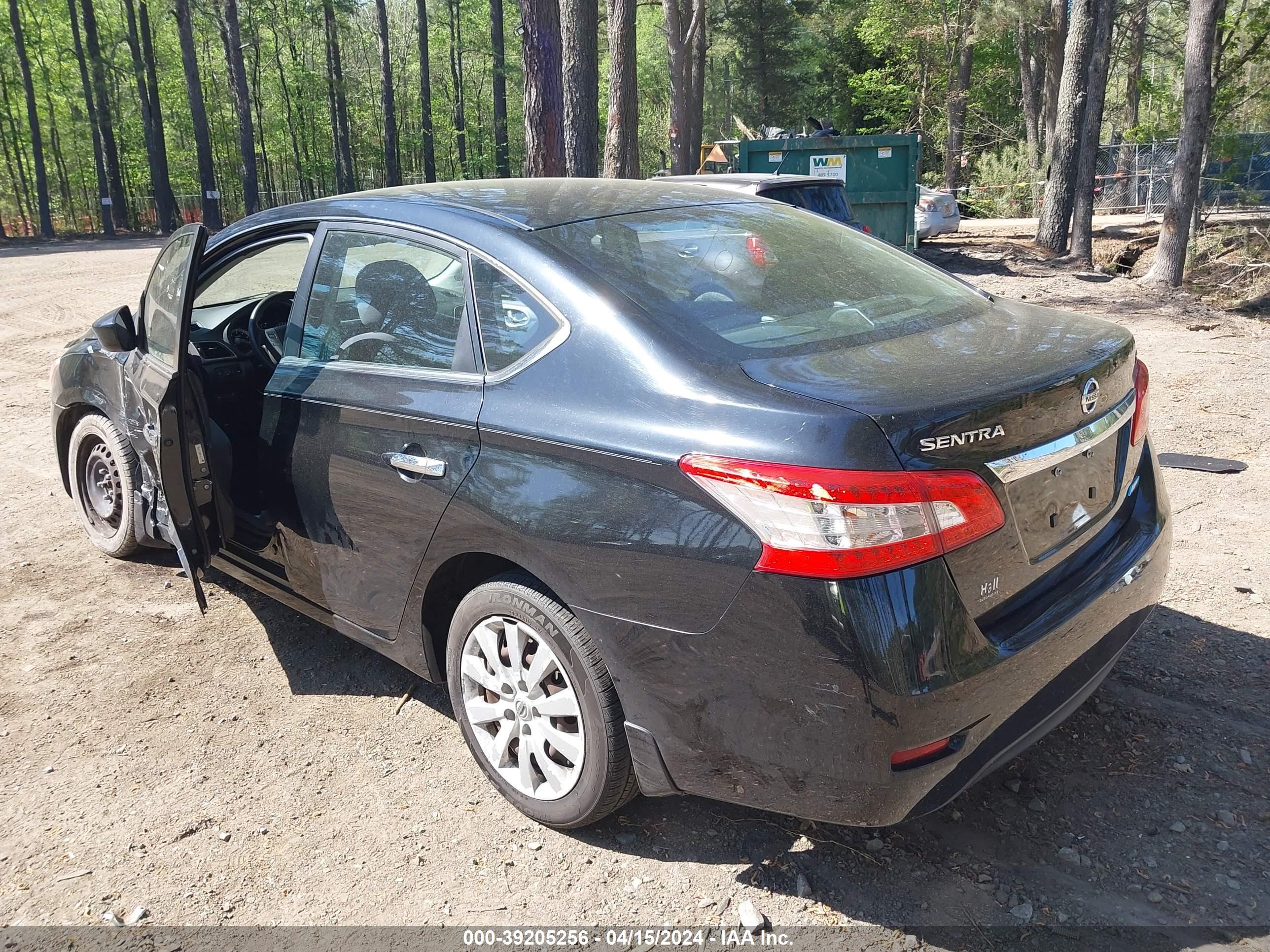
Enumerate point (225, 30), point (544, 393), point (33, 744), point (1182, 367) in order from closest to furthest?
1. point (544, 393)
2. point (33, 744)
3. point (1182, 367)
4. point (225, 30)

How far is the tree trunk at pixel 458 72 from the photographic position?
50375mm

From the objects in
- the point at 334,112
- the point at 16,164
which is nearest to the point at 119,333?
the point at 334,112

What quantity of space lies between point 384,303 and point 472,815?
5.44ft

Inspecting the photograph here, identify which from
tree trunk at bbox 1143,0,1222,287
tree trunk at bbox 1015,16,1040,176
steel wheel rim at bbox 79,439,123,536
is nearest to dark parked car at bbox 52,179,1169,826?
steel wheel rim at bbox 79,439,123,536

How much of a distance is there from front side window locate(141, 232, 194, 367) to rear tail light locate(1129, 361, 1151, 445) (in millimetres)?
3062

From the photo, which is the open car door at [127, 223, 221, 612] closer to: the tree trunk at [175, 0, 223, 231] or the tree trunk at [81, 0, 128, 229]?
the tree trunk at [175, 0, 223, 231]

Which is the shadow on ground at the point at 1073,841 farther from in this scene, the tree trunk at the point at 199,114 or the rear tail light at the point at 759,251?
the tree trunk at the point at 199,114

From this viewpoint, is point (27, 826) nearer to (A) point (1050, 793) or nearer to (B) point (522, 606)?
(B) point (522, 606)

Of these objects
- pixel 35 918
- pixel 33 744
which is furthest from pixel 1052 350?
pixel 33 744

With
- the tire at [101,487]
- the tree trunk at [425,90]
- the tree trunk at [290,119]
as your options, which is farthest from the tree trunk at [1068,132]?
the tree trunk at [290,119]

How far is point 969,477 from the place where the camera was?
2.28 meters

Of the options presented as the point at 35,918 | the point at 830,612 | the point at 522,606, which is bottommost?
the point at 35,918

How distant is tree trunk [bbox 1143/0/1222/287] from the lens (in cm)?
1206

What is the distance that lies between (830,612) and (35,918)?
7.47 ft
